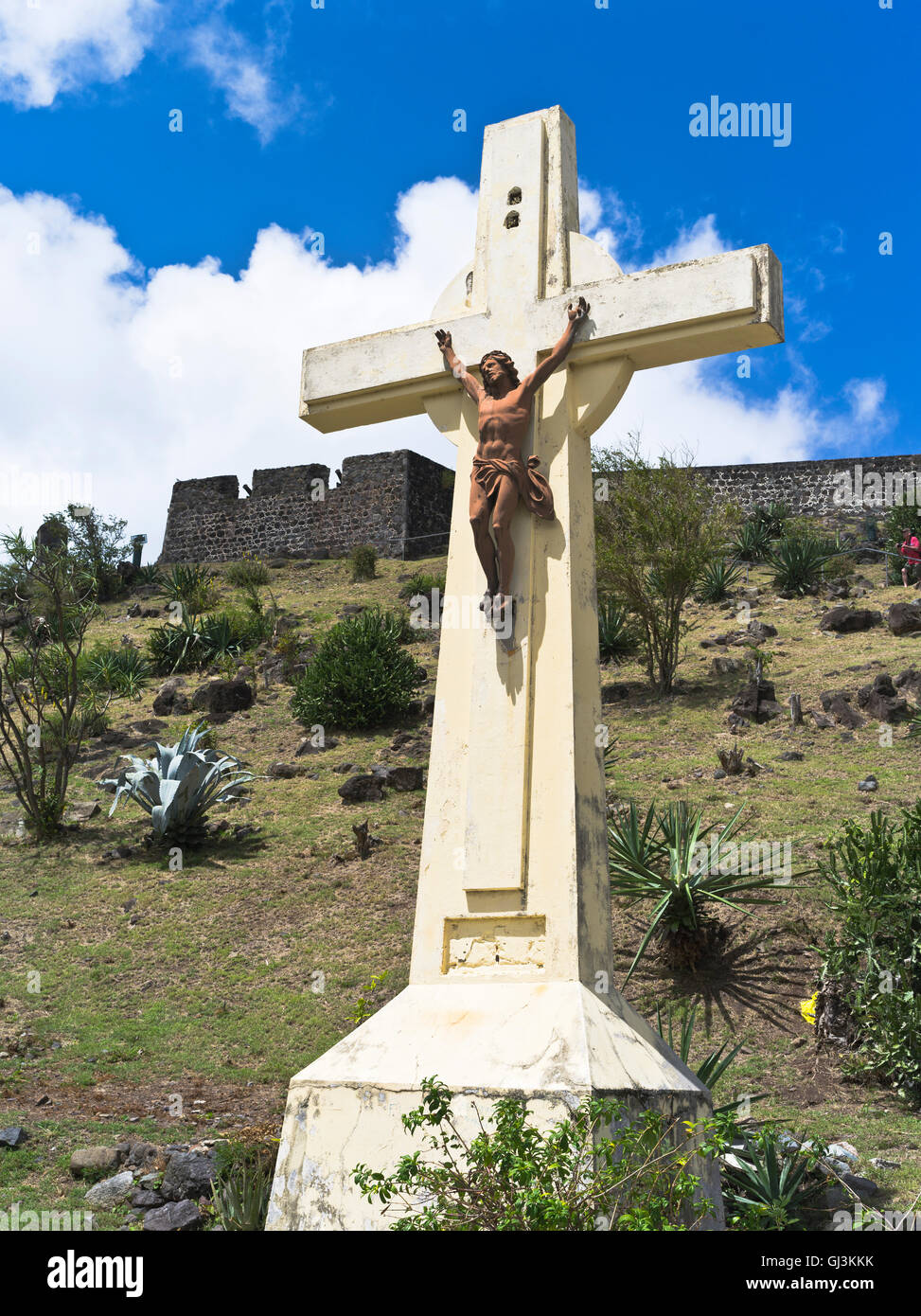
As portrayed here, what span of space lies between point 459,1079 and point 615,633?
458 inches

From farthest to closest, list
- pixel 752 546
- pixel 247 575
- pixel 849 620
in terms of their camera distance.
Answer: pixel 247 575
pixel 752 546
pixel 849 620

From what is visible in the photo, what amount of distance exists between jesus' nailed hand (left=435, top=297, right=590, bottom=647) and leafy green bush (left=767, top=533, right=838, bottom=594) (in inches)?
533

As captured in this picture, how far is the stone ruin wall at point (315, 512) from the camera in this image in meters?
25.8

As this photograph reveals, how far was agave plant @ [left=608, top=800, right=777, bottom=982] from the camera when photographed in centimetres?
723

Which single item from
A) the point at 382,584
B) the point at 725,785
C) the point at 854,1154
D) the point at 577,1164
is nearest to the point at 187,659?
the point at 382,584

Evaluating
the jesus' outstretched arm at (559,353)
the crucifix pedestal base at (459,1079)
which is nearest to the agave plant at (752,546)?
the jesus' outstretched arm at (559,353)

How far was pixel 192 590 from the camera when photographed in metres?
20.9

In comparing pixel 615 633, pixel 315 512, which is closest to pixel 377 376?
pixel 615 633

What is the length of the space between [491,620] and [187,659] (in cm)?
1363

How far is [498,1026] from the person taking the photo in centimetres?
319

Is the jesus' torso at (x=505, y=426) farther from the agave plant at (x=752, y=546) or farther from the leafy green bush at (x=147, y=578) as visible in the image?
the leafy green bush at (x=147, y=578)

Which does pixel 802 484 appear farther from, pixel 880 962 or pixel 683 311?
pixel 683 311

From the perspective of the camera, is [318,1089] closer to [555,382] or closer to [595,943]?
[595,943]

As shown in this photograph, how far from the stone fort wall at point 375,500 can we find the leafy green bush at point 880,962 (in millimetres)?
17047
